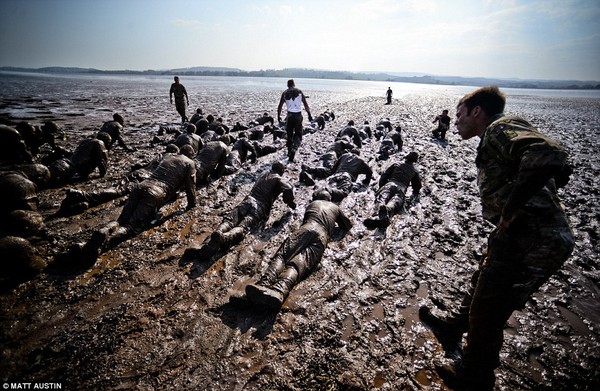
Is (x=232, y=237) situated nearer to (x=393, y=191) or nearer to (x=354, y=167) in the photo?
(x=393, y=191)

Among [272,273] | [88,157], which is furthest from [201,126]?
[272,273]

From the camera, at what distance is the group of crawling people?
3967 mm

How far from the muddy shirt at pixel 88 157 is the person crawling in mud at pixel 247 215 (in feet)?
16.5

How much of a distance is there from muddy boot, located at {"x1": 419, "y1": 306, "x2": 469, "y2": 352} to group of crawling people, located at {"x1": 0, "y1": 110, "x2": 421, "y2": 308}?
1.77 meters

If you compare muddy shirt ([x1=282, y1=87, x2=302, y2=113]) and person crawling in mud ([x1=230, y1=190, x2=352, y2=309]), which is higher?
muddy shirt ([x1=282, y1=87, x2=302, y2=113])

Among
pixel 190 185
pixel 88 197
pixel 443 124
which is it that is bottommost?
pixel 88 197

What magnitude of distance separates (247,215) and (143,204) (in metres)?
1.94

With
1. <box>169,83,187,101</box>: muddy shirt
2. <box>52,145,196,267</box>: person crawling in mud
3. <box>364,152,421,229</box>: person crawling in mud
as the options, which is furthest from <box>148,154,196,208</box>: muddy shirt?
<box>169,83,187,101</box>: muddy shirt

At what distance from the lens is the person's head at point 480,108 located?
9.00 feet

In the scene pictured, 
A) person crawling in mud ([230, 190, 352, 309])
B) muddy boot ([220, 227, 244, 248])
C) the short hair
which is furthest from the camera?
muddy boot ([220, 227, 244, 248])

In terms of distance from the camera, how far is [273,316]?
3455mm

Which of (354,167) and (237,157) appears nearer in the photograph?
(354,167)

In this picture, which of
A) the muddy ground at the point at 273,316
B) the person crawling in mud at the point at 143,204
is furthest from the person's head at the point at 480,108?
the person crawling in mud at the point at 143,204

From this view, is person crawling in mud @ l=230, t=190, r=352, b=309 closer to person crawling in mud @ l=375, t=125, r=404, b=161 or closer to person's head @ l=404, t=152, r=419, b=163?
person's head @ l=404, t=152, r=419, b=163
